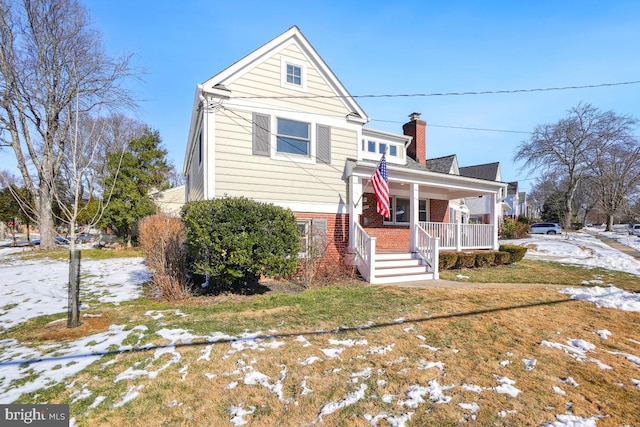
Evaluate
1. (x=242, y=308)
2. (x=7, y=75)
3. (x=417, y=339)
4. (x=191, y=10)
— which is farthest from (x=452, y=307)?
(x=7, y=75)

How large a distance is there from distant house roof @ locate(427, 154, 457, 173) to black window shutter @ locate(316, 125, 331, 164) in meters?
10.6

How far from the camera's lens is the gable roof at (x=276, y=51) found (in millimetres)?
8938

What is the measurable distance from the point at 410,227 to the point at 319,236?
3.61 m

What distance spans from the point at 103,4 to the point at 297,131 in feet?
22.1

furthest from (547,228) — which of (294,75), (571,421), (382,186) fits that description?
(571,421)

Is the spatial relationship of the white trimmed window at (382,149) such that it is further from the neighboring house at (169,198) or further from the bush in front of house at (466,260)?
the neighboring house at (169,198)

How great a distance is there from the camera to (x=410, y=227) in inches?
433

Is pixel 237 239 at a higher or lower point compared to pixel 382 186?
lower

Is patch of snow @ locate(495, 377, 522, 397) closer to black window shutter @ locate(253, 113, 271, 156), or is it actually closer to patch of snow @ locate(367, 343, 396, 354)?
patch of snow @ locate(367, 343, 396, 354)

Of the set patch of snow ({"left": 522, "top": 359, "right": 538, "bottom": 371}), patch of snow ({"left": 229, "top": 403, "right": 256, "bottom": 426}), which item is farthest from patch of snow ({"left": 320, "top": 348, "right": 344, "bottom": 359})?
patch of snow ({"left": 522, "top": 359, "right": 538, "bottom": 371})

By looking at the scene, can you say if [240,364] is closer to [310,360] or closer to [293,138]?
[310,360]

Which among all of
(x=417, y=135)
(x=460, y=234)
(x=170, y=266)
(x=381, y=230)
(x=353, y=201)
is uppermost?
(x=417, y=135)

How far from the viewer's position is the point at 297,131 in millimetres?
10031

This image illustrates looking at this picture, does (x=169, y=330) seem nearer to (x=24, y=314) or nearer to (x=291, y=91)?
(x=24, y=314)
